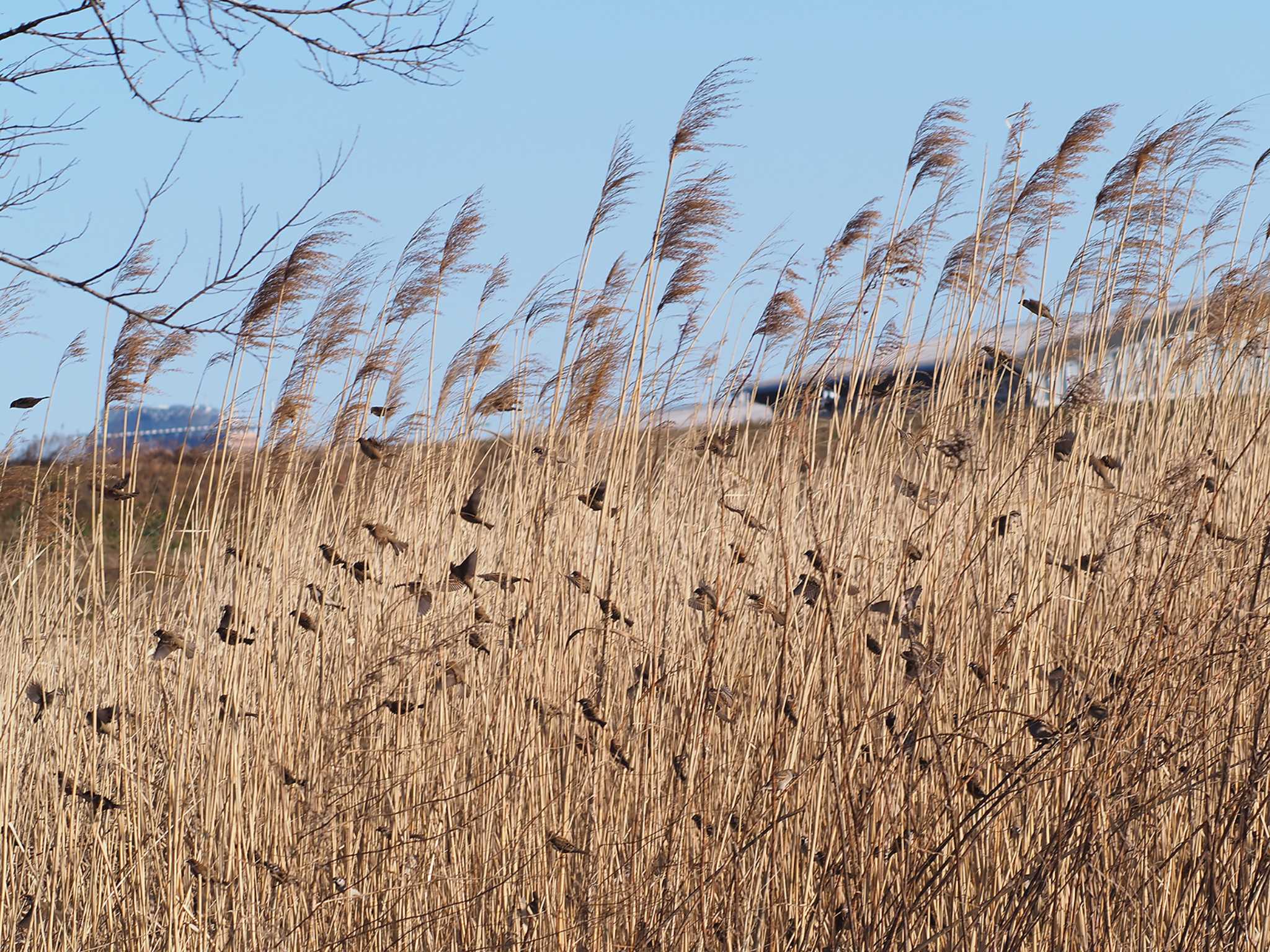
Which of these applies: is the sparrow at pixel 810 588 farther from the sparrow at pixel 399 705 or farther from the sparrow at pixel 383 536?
the sparrow at pixel 383 536

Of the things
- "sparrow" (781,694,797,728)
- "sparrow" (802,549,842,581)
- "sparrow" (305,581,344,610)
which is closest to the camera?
"sparrow" (802,549,842,581)

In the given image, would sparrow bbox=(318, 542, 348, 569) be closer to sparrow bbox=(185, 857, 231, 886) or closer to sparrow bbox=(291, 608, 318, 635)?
sparrow bbox=(291, 608, 318, 635)

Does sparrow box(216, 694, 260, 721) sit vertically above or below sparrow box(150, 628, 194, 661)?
below

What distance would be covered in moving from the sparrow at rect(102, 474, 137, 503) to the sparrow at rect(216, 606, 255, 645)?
407 mm

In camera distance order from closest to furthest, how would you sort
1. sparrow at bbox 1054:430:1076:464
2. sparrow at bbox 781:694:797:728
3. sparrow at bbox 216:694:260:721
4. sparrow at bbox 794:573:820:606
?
sparrow at bbox 794:573:820:606 < sparrow at bbox 781:694:797:728 < sparrow at bbox 1054:430:1076:464 < sparrow at bbox 216:694:260:721

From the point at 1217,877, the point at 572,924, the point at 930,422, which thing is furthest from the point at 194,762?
the point at 1217,877

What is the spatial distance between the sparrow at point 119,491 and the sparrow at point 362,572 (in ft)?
2.11

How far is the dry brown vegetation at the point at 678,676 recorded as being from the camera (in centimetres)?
221

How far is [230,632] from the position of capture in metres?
2.96

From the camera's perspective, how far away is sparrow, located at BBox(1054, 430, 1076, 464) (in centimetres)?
258

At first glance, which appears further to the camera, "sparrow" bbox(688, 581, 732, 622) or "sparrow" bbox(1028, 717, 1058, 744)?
"sparrow" bbox(688, 581, 732, 622)

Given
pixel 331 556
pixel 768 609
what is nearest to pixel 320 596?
pixel 331 556

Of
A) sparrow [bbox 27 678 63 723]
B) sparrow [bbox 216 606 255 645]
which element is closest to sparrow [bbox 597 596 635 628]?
sparrow [bbox 216 606 255 645]

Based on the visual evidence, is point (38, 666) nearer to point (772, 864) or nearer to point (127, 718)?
point (127, 718)
